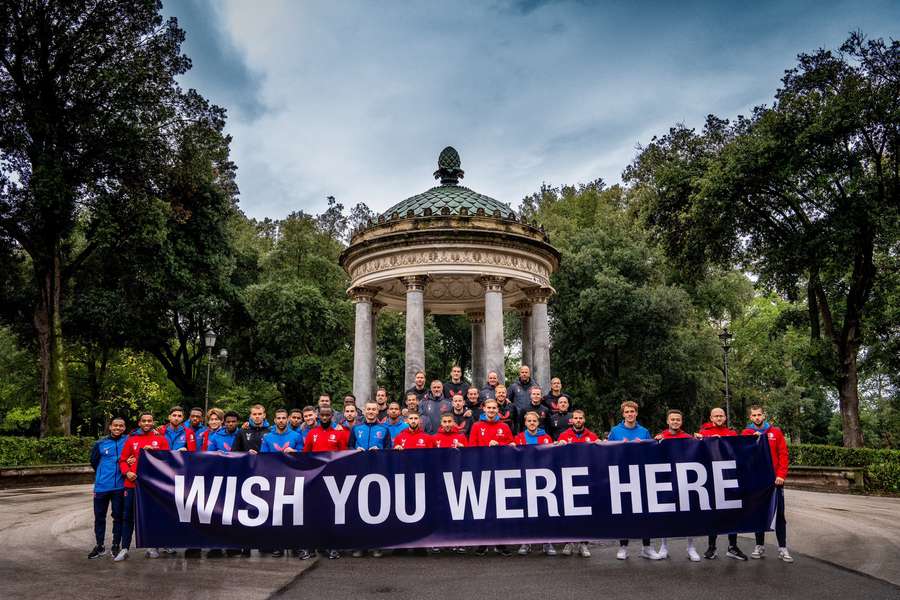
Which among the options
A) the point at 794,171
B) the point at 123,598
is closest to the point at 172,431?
the point at 123,598

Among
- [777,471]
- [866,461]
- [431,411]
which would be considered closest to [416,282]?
[431,411]

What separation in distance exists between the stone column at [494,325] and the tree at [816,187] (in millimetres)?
9051

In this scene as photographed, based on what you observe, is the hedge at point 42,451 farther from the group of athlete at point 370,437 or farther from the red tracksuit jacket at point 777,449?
the red tracksuit jacket at point 777,449

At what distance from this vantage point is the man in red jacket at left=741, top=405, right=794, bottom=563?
30.6 feet

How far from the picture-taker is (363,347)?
24.8 metres

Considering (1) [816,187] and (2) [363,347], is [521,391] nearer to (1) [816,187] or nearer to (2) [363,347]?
(2) [363,347]

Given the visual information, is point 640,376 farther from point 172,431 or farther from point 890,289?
point 172,431

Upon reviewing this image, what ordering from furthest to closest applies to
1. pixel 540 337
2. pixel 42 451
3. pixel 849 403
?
1. pixel 849 403
2. pixel 540 337
3. pixel 42 451

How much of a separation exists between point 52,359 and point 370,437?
21.1m

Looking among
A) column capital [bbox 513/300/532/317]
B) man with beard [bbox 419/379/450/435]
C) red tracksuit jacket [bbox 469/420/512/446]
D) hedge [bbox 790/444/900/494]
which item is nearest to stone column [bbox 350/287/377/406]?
column capital [bbox 513/300/532/317]

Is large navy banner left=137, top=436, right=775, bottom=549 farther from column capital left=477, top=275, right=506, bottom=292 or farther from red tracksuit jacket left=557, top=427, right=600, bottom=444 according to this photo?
column capital left=477, top=275, right=506, bottom=292

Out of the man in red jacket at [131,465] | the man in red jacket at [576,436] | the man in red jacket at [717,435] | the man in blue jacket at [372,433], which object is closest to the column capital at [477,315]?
the man in blue jacket at [372,433]

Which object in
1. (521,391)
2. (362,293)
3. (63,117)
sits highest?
(63,117)

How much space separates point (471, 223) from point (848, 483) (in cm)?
1486
